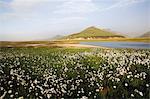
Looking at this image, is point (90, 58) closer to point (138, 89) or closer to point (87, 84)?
point (87, 84)

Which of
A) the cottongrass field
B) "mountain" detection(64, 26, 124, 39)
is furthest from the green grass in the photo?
the cottongrass field

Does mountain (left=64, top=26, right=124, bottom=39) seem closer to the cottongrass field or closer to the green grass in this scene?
the green grass

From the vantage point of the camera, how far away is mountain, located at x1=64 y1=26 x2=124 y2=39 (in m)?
2.90

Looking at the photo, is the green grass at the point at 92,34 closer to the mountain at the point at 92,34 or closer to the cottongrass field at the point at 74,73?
the mountain at the point at 92,34

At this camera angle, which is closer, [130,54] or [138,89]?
[138,89]

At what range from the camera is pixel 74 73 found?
2838 mm

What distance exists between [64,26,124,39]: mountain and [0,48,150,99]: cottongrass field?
0.41ft


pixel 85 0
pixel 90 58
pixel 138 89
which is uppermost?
pixel 85 0

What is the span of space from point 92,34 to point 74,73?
42 centimetres

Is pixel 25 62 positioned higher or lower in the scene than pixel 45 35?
lower

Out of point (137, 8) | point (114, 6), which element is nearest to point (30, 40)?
point (114, 6)

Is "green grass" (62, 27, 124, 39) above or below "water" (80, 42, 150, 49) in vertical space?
above

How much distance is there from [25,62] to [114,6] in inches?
39.6

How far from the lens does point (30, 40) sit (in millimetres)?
2896
